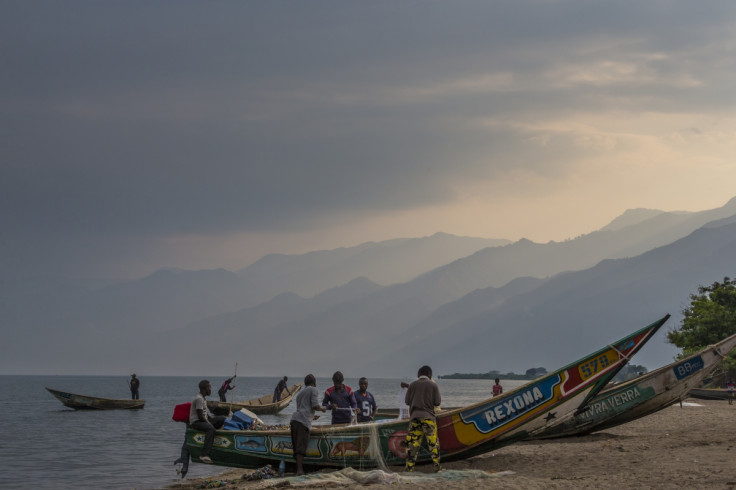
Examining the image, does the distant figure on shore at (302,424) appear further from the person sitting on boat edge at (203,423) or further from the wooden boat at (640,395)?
the wooden boat at (640,395)

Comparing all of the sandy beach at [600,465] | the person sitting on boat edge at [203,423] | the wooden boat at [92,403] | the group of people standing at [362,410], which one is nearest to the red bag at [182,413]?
the person sitting on boat edge at [203,423]

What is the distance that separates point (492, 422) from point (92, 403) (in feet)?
142

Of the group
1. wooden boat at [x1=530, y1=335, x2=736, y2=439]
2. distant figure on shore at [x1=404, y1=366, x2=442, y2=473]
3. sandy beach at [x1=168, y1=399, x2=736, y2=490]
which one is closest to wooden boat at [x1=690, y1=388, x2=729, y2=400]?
sandy beach at [x1=168, y1=399, x2=736, y2=490]

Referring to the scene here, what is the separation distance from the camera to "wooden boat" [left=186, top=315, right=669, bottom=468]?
15.2 meters

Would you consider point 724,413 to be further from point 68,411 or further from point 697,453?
point 68,411

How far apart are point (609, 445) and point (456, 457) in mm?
4066

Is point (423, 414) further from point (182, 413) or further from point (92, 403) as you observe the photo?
point (92, 403)

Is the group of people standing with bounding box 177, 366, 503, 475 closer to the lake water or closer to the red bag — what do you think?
the red bag

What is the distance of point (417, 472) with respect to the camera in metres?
14.7

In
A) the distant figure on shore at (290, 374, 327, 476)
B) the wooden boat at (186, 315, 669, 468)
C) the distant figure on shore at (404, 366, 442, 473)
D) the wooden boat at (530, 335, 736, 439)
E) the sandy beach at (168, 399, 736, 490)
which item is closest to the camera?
the sandy beach at (168, 399, 736, 490)

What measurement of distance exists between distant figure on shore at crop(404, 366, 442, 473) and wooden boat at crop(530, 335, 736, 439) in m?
5.76

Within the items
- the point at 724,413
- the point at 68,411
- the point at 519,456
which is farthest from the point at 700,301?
the point at 68,411

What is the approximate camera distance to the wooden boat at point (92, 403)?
171 ft

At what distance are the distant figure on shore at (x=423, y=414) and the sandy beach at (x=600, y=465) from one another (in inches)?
22.5
